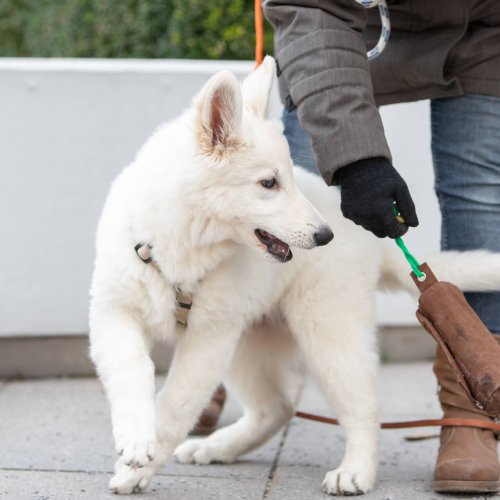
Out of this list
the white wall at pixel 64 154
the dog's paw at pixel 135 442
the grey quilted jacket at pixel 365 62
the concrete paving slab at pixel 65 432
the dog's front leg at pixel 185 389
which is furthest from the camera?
the white wall at pixel 64 154

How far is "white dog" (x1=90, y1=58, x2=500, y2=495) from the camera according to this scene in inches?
126

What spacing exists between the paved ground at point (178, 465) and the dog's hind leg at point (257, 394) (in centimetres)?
8

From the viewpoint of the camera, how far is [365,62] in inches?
126

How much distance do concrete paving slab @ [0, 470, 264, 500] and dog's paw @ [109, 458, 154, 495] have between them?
24 mm

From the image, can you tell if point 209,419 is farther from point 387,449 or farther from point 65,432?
point 387,449

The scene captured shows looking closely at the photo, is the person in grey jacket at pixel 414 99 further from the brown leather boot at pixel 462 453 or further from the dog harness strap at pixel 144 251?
the dog harness strap at pixel 144 251

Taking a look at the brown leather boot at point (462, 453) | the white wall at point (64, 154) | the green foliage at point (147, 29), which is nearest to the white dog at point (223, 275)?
the brown leather boot at point (462, 453)

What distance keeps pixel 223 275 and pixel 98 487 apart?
0.87 meters

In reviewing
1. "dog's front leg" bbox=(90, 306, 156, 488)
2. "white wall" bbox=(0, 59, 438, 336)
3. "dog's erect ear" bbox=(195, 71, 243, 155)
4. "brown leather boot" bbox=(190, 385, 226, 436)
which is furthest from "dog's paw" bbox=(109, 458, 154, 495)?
"white wall" bbox=(0, 59, 438, 336)

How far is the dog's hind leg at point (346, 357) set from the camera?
3633mm

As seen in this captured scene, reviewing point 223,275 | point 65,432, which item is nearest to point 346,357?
point 223,275

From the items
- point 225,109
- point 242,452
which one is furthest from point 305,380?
point 225,109

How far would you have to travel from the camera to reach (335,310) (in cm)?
365

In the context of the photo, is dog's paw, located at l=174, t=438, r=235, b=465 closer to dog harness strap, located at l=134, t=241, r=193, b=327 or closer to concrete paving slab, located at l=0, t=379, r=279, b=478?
concrete paving slab, located at l=0, t=379, r=279, b=478
